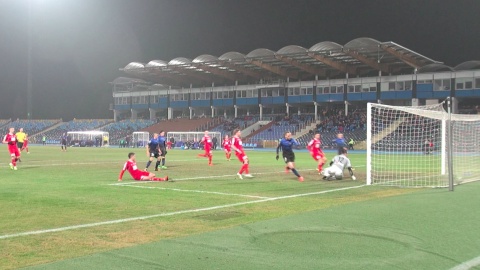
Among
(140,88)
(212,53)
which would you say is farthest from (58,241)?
(140,88)

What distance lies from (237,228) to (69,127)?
80482 mm

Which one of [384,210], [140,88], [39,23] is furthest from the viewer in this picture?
[140,88]

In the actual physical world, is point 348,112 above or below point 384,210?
above

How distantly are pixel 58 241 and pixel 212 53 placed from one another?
62.8m

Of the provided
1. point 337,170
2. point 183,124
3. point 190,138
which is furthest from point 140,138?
point 337,170

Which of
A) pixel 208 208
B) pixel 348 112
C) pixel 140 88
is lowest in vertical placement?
pixel 208 208

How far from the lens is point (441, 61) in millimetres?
63906

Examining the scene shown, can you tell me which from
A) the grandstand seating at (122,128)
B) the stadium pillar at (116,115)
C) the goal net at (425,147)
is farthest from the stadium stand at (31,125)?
the goal net at (425,147)

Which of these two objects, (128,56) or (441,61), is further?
(128,56)

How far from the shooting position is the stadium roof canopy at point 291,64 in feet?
185

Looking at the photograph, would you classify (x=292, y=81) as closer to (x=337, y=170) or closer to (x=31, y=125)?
(x=31, y=125)

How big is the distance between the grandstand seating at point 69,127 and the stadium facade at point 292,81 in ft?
20.1

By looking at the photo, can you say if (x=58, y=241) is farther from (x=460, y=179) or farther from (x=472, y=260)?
(x=460, y=179)

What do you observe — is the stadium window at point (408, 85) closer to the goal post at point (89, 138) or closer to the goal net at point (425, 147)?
the goal net at point (425, 147)
